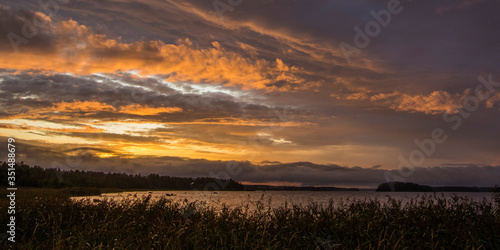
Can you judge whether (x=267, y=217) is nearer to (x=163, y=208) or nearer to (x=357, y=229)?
(x=357, y=229)

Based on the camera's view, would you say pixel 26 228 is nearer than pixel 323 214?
No

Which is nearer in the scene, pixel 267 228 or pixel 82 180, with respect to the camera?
pixel 267 228

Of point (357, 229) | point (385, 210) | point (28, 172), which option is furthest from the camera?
point (28, 172)

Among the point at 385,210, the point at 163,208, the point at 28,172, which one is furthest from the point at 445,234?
the point at 28,172

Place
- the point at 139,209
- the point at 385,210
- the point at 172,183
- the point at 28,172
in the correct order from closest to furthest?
1. the point at 385,210
2. the point at 139,209
3. the point at 28,172
4. the point at 172,183

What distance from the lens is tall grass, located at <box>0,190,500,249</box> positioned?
9.18m

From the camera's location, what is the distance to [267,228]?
10625 mm

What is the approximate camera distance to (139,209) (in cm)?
1439

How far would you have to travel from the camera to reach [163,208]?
1477 cm

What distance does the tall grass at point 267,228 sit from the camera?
9180mm

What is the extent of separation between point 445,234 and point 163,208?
10.3m

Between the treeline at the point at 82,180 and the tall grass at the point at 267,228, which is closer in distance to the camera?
the tall grass at the point at 267,228

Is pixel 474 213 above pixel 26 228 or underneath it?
above

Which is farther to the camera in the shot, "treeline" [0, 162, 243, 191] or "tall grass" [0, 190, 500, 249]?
"treeline" [0, 162, 243, 191]
